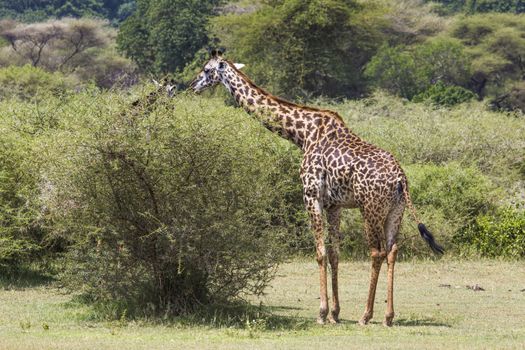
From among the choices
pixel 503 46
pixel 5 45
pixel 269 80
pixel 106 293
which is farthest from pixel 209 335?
pixel 5 45

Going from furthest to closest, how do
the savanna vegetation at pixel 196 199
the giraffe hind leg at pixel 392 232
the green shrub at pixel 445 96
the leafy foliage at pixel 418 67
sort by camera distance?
the leafy foliage at pixel 418 67
the green shrub at pixel 445 96
the giraffe hind leg at pixel 392 232
the savanna vegetation at pixel 196 199

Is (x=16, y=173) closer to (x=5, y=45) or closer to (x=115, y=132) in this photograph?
(x=115, y=132)

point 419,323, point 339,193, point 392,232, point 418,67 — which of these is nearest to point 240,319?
point 339,193

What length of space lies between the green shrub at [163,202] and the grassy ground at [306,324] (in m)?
0.54

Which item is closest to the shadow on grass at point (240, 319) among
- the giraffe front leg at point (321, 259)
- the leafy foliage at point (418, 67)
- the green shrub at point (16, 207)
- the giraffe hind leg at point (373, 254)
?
the giraffe front leg at point (321, 259)

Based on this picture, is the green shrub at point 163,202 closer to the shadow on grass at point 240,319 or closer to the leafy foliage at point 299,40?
the shadow on grass at point 240,319

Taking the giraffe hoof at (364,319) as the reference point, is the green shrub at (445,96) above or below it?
above

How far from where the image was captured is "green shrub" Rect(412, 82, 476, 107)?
46.6 metres

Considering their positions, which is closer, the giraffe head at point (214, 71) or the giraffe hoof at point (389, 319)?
the giraffe hoof at point (389, 319)

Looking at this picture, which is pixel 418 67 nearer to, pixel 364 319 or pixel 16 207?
pixel 16 207

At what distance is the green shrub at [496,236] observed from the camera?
21484mm

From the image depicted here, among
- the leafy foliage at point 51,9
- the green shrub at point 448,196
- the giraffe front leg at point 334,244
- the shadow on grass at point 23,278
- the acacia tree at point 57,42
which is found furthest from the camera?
the leafy foliage at point 51,9

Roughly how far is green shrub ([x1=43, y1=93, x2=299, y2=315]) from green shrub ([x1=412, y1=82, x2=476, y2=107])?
33.3 m

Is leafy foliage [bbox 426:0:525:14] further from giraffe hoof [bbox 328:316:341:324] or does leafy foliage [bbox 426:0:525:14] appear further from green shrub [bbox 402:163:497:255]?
giraffe hoof [bbox 328:316:341:324]
